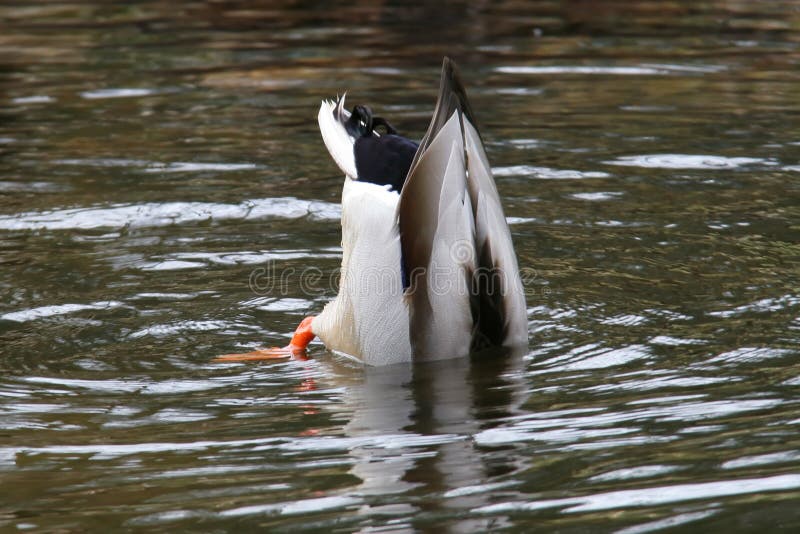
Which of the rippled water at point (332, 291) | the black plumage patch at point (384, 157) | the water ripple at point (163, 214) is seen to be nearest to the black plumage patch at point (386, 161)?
the black plumage patch at point (384, 157)

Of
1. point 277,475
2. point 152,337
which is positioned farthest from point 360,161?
point 277,475

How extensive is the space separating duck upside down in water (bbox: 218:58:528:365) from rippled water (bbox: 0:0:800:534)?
150mm

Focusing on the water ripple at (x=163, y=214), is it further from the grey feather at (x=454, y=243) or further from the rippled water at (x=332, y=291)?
the grey feather at (x=454, y=243)

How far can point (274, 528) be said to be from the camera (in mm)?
3412

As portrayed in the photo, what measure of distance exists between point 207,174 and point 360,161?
300cm

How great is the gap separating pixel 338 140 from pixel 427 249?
0.81 metres

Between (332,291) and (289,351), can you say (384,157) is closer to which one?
(289,351)

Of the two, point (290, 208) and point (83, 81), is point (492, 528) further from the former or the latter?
point (83, 81)

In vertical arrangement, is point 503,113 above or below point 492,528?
above

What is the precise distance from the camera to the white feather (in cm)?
517

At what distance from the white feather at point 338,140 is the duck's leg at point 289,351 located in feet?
2.40

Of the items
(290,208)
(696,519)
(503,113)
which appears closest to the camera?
(696,519)

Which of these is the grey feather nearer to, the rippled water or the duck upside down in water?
the duck upside down in water

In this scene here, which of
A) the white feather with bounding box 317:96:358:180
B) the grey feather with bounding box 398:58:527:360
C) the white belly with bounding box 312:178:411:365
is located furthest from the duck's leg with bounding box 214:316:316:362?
the white feather with bounding box 317:96:358:180
